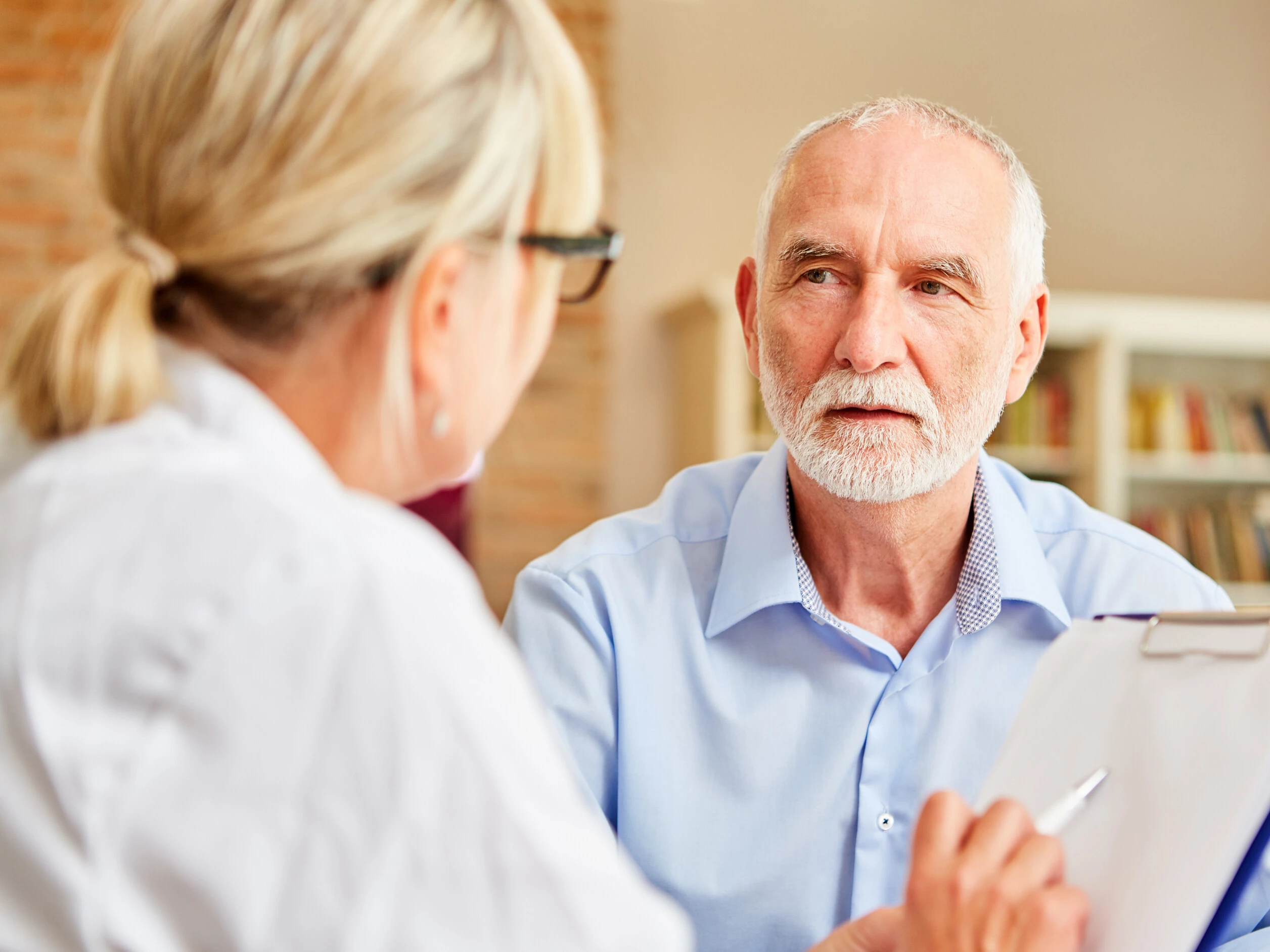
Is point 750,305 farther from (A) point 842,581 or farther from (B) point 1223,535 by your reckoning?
(B) point 1223,535

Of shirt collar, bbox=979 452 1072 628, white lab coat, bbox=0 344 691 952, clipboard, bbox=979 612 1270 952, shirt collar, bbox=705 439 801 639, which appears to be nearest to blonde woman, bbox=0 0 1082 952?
white lab coat, bbox=0 344 691 952

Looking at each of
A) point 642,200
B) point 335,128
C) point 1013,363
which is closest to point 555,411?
point 642,200

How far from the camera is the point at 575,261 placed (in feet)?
2.65

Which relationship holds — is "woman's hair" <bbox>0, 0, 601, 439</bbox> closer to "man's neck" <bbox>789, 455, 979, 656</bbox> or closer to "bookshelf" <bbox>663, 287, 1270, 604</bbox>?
"man's neck" <bbox>789, 455, 979, 656</bbox>

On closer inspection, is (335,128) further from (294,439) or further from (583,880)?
(583,880)

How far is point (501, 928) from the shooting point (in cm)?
Result: 56

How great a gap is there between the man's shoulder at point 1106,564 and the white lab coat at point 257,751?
37.7 inches

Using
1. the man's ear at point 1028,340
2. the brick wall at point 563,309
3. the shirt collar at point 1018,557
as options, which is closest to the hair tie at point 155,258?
the shirt collar at point 1018,557

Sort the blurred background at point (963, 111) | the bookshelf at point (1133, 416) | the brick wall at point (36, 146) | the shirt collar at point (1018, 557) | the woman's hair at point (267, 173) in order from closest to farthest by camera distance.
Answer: the woman's hair at point (267, 173)
the shirt collar at point (1018, 557)
the brick wall at point (36, 146)
the blurred background at point (963, 111)
the bookshelf at point (1133, 416)

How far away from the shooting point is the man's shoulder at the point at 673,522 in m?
1.36

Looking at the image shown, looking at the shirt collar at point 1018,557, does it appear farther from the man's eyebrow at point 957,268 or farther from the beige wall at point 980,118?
the beige wall at point 980,118

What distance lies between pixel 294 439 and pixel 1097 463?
13.5 feet

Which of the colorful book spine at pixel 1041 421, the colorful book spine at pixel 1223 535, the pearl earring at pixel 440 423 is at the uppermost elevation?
the pearl earring at pixel 440 423

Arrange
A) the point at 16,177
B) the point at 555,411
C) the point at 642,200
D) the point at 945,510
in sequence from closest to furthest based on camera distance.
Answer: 1. the point at 945,510
2. the point at 16,177
3. the point at 555,411
4. the point at 642,200
